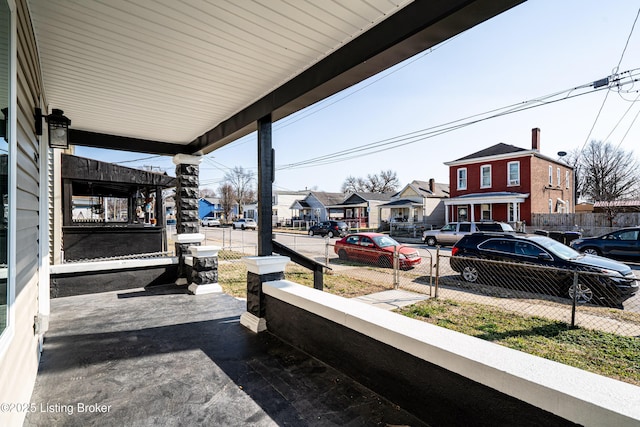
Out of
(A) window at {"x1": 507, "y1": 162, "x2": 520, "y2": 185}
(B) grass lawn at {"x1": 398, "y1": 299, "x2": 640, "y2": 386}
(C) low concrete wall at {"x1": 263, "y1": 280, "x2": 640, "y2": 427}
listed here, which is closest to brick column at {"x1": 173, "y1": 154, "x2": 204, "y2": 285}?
(C) low concrete wall at {"x1": 263, "y1": 280, "x2": 640, "y2": 427}

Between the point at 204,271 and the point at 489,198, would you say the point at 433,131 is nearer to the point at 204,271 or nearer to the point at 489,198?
the point at 489,198

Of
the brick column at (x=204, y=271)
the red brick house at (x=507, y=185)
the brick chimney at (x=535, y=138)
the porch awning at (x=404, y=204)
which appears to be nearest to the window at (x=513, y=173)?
the red brick house at (x=507, y=185)

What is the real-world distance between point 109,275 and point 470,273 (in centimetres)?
771

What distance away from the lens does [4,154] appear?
1619 millimetres

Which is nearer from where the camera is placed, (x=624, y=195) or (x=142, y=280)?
(x=142, y=280)

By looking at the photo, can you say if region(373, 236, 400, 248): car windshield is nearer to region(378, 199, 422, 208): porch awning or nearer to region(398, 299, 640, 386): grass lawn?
region(398, 299, 640, 386): grass lawn

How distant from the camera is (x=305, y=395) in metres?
2.32

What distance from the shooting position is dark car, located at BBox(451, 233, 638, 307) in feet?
18.3

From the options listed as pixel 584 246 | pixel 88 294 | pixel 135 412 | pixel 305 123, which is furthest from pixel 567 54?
pixel 305 123

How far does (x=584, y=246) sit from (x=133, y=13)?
1402 centimetres

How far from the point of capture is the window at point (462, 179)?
2270 centimetres

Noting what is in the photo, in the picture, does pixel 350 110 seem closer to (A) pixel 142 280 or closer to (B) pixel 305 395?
(A) pixel 142 280

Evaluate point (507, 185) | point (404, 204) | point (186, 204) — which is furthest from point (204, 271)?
point (404, 204)

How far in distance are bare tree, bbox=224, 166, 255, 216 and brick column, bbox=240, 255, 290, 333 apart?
4520 cm
